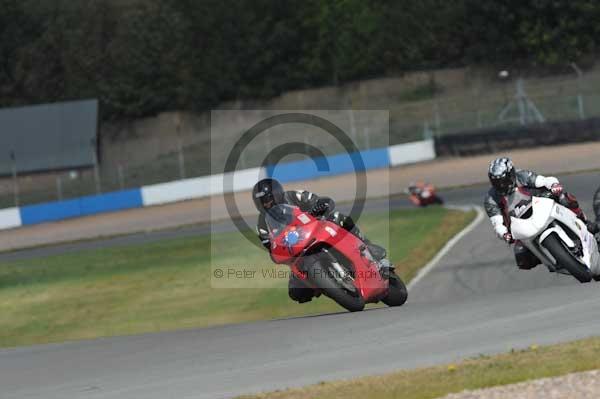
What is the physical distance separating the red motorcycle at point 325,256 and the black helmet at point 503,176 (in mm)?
1719

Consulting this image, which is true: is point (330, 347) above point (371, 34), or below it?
below

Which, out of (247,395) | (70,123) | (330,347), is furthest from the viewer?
(70,123)

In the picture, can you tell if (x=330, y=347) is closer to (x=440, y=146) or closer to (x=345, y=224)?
(x=345, y=224)

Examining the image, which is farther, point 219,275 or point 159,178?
point 159,178

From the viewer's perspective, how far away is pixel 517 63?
56062 mm

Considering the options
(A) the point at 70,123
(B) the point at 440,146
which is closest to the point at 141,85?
(A) the point at 70,123

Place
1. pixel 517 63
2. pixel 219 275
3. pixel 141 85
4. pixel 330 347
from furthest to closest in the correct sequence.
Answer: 1. pixel 141 85
2. pixel 517 63
3. pixel 219 275
4. pixel 330 347

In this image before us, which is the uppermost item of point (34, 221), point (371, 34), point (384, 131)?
point (371, 34)

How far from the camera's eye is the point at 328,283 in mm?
11906

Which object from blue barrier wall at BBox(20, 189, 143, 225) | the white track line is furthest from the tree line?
the white track line

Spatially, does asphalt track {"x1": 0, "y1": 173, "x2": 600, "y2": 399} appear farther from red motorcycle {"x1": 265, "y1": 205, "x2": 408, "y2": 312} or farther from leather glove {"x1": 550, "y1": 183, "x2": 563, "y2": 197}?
leather glove {"x1": 550, "y1": 183, "x2": 563, "y2": 197}

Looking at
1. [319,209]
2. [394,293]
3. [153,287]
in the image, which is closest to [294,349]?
[319,209]

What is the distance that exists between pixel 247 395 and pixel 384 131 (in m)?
35.7

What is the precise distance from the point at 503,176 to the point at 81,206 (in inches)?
1216
